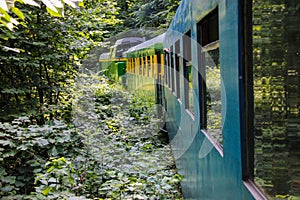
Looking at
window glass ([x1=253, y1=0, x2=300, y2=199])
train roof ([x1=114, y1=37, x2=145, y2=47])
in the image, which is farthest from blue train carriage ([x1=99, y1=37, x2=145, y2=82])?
window glass ([x1=253, y1=0, x2=300, y2=199])

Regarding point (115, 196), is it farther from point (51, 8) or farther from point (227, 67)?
point (51, 8)

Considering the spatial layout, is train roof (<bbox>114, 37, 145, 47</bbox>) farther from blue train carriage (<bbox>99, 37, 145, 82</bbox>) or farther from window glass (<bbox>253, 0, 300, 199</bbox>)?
window glass (<bbox>253, 0, 300, 199</bbox>)

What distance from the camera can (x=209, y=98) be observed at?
2.81m

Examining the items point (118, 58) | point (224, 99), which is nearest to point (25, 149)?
point (224, 99)

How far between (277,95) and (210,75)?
149cm

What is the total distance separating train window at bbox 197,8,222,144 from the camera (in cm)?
238

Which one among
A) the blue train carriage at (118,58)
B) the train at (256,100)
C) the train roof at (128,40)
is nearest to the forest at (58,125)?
the train at (256,100)

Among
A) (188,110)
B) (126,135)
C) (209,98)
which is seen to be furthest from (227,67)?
(126,135)

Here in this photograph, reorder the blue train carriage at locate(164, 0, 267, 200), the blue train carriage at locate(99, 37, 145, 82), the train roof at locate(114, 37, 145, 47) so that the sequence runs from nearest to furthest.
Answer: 1. the blue train carriage at locate(164, 0, 267, 200)
2. the blue train carriage at locate(99, 37, 145, 82)
3. the train roof at locate(114, 37, 145, 47)

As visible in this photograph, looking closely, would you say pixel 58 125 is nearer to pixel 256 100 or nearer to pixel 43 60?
pixel 43 60

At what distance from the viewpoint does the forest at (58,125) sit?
13.5 ft

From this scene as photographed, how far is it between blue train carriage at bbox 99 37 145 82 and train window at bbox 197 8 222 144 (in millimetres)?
19575

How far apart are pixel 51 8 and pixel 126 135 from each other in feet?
22.5

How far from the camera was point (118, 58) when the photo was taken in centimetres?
2436
